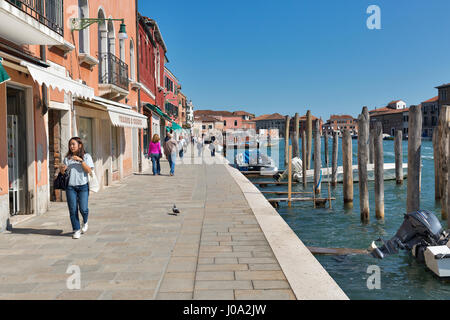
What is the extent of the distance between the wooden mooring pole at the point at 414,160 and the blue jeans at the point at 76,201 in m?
6.58

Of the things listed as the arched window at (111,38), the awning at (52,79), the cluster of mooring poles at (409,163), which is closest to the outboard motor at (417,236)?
the cluster of mooring poles at (409,163)

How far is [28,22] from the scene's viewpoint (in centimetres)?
570

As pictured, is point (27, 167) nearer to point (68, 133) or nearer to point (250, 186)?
point (68, 133)

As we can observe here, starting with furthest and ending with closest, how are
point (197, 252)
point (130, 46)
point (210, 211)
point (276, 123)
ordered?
point (276, 123) → point (130, 46) → point (210, 211) → point (197, 252)

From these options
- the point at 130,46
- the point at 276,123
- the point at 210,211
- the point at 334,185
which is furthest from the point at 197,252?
the point at 276,123

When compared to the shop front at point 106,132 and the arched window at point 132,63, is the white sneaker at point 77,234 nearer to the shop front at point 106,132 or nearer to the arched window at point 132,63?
the shop front at point 106,132

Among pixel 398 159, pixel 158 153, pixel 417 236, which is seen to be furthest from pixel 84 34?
pixel 398 159

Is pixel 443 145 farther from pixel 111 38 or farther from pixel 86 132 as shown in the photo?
pixel 111 38

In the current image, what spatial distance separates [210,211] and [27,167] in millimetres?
3232

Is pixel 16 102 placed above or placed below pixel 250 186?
above

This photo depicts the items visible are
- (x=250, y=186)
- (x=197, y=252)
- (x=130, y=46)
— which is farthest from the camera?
(x=130, y=46)

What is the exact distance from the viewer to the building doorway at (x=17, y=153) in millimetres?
6836

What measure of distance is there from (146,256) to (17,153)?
142 inches

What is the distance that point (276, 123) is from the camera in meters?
150
